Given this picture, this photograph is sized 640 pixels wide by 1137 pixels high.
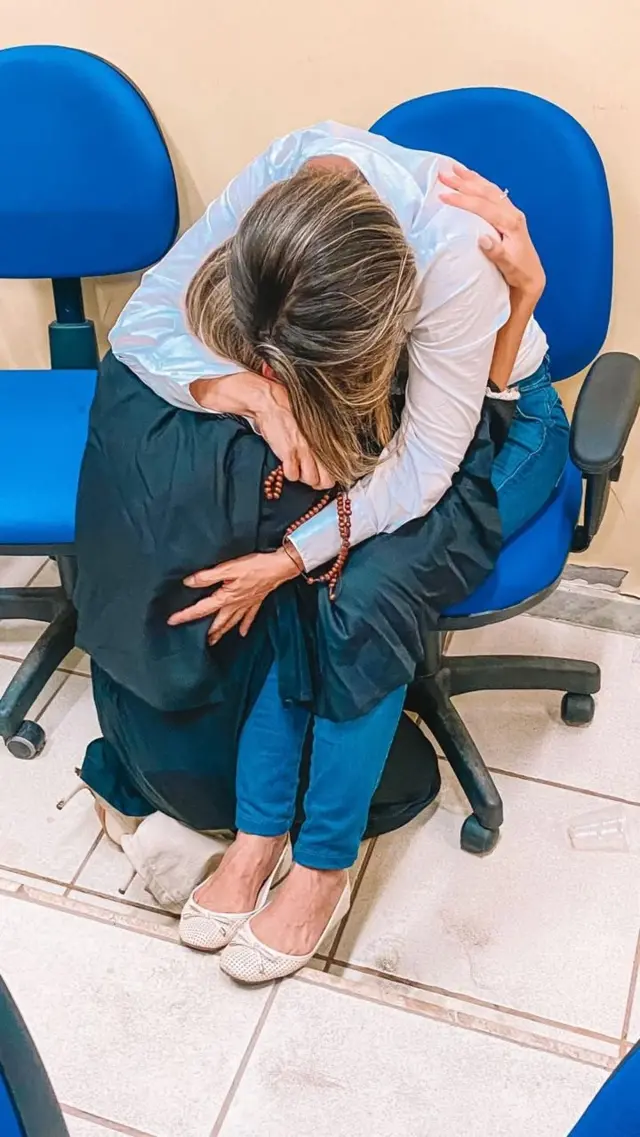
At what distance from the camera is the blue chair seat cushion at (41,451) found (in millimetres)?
1530

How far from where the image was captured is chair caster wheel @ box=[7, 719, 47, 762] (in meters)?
1.79

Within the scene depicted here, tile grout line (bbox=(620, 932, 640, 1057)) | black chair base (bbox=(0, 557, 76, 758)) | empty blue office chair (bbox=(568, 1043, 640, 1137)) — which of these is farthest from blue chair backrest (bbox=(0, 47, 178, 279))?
empty blue office chair (bbox=(568, 1043, 640, 1137))

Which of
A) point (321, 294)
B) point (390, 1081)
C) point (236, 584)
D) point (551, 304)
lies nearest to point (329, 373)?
point (321, 294)

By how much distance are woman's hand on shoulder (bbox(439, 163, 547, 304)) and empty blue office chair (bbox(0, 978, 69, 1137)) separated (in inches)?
38.0

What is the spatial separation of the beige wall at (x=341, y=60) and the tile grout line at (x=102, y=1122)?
4.45ft

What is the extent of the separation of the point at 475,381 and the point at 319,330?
236 mm

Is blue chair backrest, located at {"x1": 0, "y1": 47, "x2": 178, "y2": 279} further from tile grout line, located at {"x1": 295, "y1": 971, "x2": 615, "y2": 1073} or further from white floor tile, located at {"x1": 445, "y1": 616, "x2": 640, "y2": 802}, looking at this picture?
tile grout line, located at {"x1": 295, "y1": 971, "x2": 615, "y2": 1073}

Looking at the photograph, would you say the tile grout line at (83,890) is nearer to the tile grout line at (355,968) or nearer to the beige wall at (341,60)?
the tile grout line at (355,968)

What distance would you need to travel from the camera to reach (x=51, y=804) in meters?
1.74

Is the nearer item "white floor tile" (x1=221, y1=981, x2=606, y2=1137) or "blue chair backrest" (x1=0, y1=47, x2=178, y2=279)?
"white floor tile" (x1=221, y1=981, x2=606, y2=1137)

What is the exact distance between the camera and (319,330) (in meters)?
1.17

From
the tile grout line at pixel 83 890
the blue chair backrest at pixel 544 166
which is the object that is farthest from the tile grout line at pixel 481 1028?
the blue chair backrest at pixel 544 166

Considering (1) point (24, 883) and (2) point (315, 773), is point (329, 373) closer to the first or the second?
(2) point (315, 773)

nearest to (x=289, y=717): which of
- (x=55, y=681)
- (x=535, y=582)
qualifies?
(x=535, y=582)
